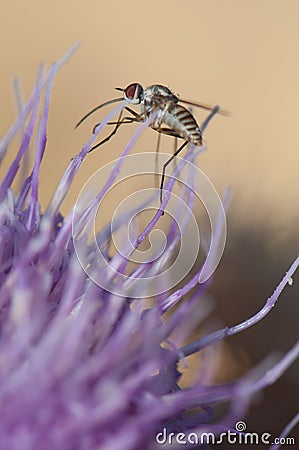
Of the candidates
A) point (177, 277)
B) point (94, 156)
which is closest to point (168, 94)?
point (177, 277)

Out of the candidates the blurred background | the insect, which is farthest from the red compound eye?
the blurred background

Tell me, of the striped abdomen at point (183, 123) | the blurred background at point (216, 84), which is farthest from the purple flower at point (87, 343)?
the blurred background at point (216, 84)

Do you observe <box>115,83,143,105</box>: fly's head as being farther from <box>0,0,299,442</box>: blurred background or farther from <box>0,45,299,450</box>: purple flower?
<box>0,0,299,442</box>: blurred background

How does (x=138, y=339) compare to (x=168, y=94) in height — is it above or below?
below

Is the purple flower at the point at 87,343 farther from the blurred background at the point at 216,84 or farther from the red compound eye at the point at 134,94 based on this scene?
the blurred background at the point at 216,84

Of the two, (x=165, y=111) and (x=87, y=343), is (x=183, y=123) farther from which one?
(x=87, y=343)

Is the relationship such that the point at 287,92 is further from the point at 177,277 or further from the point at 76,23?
the point at 177,277
